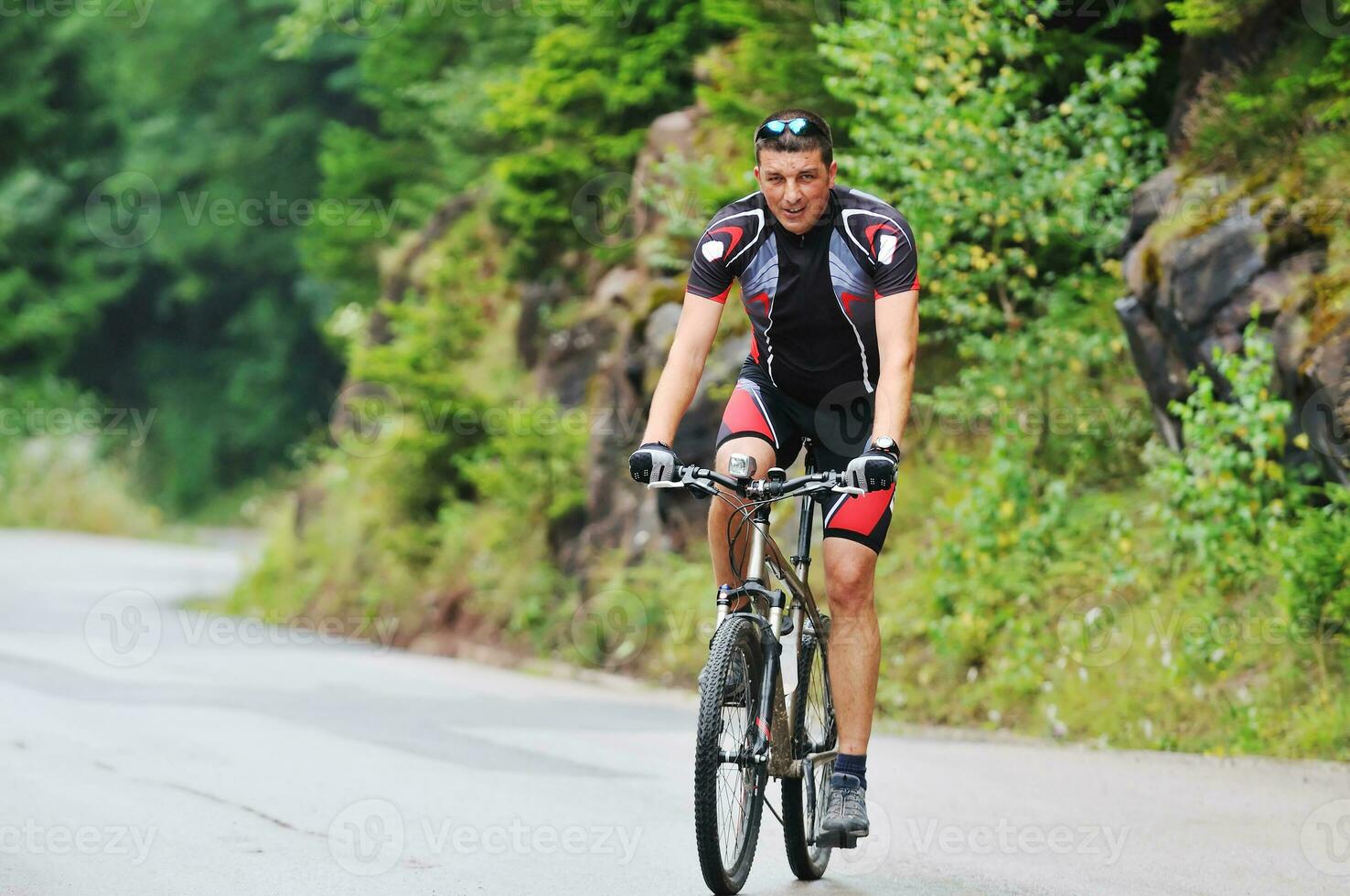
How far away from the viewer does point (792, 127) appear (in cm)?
575

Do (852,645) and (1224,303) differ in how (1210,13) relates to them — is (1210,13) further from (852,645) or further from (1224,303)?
(852,645)

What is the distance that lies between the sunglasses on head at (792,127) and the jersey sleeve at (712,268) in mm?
350

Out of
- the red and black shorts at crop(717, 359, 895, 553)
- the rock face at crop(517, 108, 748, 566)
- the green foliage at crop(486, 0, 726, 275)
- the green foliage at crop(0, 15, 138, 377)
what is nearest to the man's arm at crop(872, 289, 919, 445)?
the red and black shorts at crop(717, 359, 895, 553)

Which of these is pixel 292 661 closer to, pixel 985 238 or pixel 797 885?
pixel 985 238

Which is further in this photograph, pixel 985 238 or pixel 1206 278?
pixel 985 238

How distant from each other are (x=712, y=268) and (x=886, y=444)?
851 mm

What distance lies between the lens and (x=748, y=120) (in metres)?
13.9

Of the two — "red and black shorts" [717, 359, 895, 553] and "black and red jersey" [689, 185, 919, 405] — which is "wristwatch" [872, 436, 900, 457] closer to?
"red and black shorts" [717, 359, 895, 553]

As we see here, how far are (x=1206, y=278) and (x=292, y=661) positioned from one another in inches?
295

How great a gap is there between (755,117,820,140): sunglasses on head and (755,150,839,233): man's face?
61 millimetres

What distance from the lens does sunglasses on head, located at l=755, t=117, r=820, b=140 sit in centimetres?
573

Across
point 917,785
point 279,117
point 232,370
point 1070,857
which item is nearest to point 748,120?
point 917,785

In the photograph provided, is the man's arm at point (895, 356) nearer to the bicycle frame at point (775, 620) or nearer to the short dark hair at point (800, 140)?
the bicycle frame at point (775, 620)

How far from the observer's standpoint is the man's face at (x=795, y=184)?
576 cm
